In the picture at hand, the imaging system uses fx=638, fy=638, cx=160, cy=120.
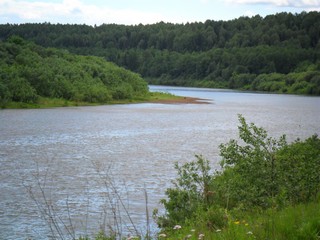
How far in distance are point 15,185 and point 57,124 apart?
90.1ft

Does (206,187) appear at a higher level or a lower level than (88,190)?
higher

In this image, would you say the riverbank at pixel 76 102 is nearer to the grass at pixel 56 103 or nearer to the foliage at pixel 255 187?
the grass at pixel 56 103

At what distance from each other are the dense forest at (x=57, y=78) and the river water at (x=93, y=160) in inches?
408

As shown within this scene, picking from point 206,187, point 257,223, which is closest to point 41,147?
point 206,187

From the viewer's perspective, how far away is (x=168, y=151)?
34.6 m

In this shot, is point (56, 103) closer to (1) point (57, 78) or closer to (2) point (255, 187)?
(1) point (57, 78)

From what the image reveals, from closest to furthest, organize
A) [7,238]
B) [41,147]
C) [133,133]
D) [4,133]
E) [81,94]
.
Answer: [7,238]
[41,147]
[4,133]
[133,133]
[81,94]

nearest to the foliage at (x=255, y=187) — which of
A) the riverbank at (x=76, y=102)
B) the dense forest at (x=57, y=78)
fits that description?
the dense forest at (x=57, y=78)

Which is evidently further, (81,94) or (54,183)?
(81,94)

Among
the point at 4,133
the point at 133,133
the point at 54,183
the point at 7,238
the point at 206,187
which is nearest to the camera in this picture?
the point at 206,187

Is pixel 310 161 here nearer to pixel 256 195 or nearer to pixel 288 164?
pixel 288 164

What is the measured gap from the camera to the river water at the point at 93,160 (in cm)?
1725

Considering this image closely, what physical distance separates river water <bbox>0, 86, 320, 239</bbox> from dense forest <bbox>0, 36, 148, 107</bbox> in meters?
10.4

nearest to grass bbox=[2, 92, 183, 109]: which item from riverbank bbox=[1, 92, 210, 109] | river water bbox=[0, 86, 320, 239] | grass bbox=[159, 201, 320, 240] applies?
riverbank bbox=[1, 92, 210, 109]
